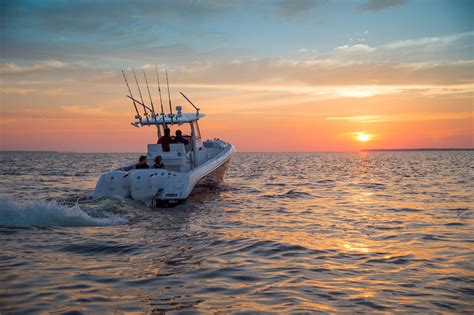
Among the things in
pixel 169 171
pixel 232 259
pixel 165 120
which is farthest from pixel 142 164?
pixel 232 259

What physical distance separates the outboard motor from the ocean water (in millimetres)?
675

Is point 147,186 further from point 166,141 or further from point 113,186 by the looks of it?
point 166,141

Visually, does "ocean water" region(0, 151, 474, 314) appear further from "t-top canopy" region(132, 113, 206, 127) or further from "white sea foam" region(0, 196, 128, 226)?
"t-top canopy" region(132, 113, 206, 127)

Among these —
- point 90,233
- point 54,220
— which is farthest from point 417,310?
point 54,220

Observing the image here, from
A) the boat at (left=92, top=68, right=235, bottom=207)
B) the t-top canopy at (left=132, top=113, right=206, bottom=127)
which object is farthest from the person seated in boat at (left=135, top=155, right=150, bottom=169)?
the t-top canopy at (left=132, top=113, right=206, bottom=127)

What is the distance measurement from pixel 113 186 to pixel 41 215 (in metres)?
3.18

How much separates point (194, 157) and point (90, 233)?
8131 millimetres

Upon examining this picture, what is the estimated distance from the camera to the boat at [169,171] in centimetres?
1255

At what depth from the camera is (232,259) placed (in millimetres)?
6957

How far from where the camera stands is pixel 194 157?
16609mm

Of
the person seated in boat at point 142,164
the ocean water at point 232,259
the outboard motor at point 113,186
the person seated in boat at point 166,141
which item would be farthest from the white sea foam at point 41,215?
the person seated in boat at point 166,141

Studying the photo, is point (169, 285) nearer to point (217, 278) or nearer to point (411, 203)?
point (217, 278)

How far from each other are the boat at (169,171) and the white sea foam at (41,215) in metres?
2.55

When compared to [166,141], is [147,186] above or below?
below
